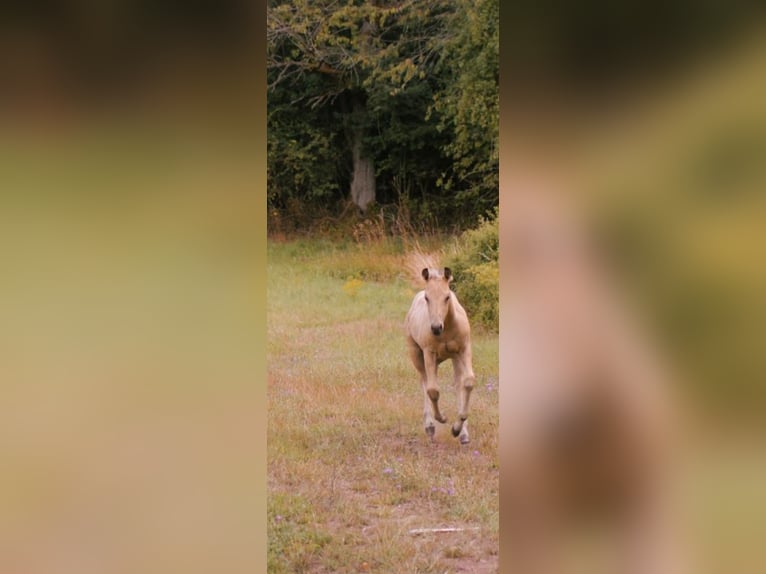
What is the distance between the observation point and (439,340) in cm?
514

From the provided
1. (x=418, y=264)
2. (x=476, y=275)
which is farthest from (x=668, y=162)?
(x=418, y=264)

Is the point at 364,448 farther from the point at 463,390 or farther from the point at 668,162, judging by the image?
the point at 668,162

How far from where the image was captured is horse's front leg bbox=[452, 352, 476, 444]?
4973mm

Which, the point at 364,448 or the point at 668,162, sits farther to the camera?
the point at 364,448

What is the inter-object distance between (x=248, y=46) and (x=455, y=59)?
8367 mm

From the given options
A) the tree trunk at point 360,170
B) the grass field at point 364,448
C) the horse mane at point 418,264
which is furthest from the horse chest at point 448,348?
the tree trunk at point 360,170

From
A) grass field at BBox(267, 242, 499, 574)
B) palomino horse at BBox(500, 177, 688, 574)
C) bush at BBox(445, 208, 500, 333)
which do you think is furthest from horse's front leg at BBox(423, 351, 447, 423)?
palomino horse at BBox(500, 177, 688, 574)

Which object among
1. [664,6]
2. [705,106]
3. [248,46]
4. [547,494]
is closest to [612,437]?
[547,494]

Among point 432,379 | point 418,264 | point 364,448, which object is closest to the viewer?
point 432,379

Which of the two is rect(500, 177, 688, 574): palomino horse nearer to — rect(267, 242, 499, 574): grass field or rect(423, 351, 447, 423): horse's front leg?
rect(267, 242, 499, 574): grass field

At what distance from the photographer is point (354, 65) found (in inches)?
400

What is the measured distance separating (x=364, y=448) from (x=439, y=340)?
2.51ft

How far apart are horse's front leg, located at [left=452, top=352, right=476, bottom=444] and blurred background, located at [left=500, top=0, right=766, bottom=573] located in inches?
150

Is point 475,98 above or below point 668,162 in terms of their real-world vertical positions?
above
